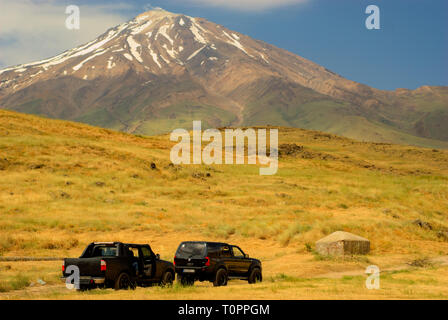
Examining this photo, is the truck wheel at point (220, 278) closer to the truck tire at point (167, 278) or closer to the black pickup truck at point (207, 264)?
the black pickup truck at point (207, 264)

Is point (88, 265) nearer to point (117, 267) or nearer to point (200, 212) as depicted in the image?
point (117, 267)

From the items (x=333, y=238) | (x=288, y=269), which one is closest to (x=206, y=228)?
(x=333, y=238)

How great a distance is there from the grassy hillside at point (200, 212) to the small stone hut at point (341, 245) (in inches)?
39.4

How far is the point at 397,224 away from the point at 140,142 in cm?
5214

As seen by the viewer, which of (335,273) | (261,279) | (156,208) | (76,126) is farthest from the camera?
(76,126)

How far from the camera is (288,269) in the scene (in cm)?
2638

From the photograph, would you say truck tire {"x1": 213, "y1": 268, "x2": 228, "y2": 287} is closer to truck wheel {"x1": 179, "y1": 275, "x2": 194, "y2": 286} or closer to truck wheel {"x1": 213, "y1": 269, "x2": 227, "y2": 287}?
truck wheel {"x1": 213, "y1": 269, "x2": 227, "y2": 287}

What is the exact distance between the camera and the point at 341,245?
3028 centimetres

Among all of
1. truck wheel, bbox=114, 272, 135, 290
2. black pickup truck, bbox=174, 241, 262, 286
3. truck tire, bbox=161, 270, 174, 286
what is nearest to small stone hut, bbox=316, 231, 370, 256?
black pickup truck, bbox=174, 241, 262, 286
